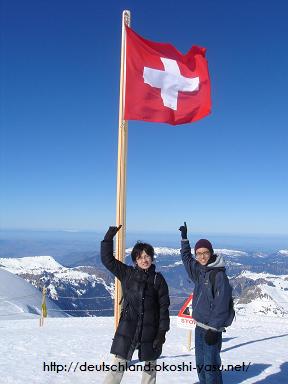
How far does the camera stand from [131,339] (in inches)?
196

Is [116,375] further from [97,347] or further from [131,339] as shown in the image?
[97,347]

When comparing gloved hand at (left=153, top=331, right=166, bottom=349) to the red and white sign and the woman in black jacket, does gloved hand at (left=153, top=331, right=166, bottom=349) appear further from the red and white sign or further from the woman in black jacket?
the red and white sign

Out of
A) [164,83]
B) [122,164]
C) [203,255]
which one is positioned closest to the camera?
[203,255]

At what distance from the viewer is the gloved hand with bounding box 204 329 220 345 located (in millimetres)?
5059

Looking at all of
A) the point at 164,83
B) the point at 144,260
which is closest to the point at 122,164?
the point at 164,83

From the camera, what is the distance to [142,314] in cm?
495

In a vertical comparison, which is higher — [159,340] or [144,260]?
[144,260]

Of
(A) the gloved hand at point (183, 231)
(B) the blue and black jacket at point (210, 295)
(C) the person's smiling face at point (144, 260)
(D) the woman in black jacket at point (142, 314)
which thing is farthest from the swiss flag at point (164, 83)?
(B) the blue and black jacket at point (210, 295)

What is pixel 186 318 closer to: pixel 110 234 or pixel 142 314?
pixel 142 314

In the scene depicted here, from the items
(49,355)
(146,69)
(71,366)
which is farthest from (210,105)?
(49,355)

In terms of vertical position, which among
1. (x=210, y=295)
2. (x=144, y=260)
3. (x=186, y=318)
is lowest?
(x=186, y=318)

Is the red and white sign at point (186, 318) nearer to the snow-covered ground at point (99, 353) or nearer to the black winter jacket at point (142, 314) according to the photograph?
the snow-covered ground at point (99, 353)

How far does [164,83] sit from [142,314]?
4549 millimetres

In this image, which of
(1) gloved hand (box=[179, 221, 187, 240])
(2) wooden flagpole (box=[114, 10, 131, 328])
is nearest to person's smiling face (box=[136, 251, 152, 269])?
(1) gloved hand (box=[179, 221, 187, 240])
